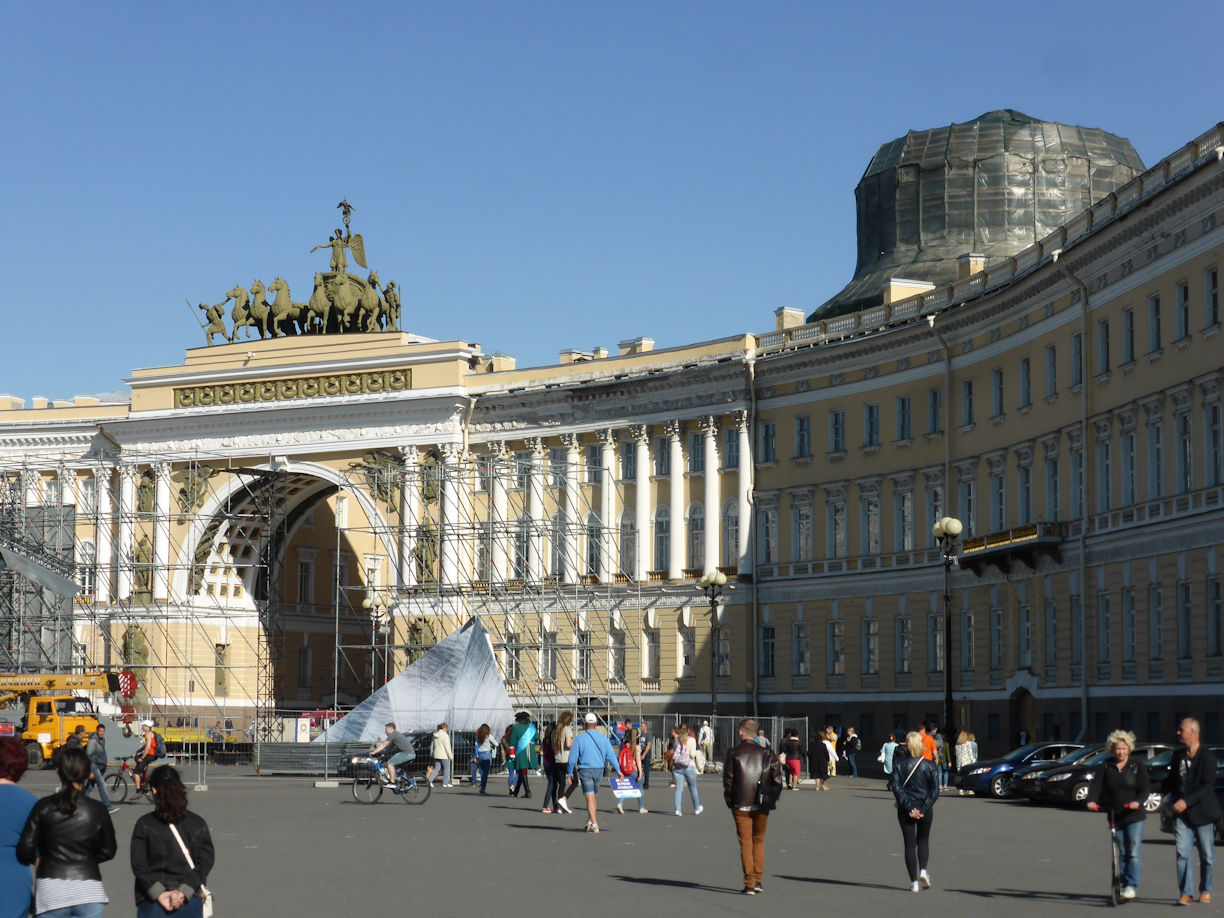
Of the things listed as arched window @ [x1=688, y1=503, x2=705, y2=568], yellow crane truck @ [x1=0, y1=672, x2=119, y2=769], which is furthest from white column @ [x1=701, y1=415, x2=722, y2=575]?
yellow crane truck @ [x1=0, y1=672, x2=119, y2=769]

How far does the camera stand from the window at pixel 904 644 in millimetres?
61844

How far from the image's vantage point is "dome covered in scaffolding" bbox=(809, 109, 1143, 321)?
75.4m

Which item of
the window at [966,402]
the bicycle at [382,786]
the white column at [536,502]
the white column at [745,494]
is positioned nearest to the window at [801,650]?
the white column at [745,494]

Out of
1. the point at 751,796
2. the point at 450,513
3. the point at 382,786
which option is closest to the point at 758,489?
the point at 450,513

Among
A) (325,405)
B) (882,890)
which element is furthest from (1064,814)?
(325,405)

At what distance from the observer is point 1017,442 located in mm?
56094

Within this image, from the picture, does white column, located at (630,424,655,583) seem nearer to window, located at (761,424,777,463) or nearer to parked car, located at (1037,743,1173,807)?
window, located at (761,424,777,463)

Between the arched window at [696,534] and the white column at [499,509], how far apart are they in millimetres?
6748

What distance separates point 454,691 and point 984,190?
112 ft

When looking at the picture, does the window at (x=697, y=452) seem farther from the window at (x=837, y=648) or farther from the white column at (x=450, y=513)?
the white column at (x=450, y=513)

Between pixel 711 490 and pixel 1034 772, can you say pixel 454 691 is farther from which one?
pixel 1034 772

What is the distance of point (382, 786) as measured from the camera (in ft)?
120

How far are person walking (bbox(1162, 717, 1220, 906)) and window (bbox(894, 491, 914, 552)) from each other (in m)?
44.1

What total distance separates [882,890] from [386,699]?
33.4 m
